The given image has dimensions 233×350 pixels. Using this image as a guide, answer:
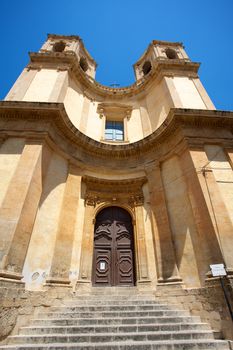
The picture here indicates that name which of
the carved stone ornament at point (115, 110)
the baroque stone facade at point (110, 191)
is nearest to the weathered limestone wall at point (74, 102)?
the baroque stone facade at point (110, 191)

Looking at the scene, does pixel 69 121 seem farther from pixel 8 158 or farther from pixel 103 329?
pixel 103 329

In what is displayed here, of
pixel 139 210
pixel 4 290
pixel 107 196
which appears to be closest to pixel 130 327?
pixel 4 290

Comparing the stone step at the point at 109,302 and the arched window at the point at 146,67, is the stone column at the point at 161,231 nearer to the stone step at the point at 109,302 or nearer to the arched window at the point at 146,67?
the stone step at the point at 109,302

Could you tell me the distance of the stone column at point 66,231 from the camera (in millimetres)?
6376

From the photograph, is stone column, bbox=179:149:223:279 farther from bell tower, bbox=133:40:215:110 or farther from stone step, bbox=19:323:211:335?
bell tower, bbox=133:40:215:110

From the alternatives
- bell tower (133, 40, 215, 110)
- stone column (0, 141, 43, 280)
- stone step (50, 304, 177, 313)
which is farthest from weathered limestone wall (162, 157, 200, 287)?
stone column (0, 141, 43, 280)

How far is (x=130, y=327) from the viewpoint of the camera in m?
4.53

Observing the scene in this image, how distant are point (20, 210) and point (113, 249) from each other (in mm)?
4120

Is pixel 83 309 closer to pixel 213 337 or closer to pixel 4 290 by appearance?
pixel 4 290

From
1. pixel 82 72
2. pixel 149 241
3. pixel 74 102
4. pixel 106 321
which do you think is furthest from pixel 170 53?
pixel 106 321

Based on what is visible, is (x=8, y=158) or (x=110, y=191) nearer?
(x=8, y=158)

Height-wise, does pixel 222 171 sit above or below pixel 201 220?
above

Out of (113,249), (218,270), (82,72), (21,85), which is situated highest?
(82,72)

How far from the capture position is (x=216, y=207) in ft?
20.5
